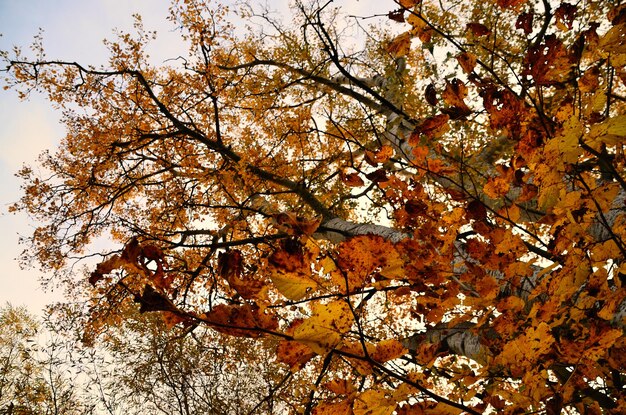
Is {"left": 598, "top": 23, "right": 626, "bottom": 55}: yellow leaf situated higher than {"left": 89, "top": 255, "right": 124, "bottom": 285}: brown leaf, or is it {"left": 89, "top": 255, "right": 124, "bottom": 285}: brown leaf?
{"left": 598, "top": 23, "right": 626, "bottom": 55}: yellow leaf

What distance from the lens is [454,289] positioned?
5.63ft

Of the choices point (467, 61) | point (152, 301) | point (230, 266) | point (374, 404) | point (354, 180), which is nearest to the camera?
point (152, 301)

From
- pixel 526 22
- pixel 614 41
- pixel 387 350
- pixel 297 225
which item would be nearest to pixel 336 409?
pixel 387 350

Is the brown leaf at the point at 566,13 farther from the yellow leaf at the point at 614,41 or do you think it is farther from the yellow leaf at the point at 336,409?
the yellow leaf at the point at 336,409

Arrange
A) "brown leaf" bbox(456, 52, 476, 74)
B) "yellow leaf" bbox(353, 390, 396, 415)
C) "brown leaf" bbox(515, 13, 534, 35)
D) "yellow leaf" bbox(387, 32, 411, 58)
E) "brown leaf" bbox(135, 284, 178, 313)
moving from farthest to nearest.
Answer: "yellow leaf" bbox(387, 32, 411, 58), "brown leaf" bbox(515, 13, 534, 35), "brown leaf" bbox(456, 52, 476, 74), "yellow leaf" bbox(353, 390, 396, 415), "brown leaf" bbox(135, 284, 178, 313)

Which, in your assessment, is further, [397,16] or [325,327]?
[397,16]

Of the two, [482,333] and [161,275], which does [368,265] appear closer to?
[161,275]

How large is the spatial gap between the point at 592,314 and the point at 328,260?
147 centimetres

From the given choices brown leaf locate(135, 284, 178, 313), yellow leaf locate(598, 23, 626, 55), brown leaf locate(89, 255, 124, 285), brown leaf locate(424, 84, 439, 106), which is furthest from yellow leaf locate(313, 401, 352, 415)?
yellow leaf locate(598, 23, 626, 55)

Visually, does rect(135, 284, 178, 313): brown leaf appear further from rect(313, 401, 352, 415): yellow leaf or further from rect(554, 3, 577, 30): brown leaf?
rect(554, 3, 577, 30): brown leaf

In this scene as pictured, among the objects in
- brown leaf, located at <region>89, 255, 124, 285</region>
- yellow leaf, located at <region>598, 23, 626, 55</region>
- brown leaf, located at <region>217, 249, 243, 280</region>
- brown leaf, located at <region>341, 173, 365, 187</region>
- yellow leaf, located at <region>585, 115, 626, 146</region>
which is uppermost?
yellow leaf, located at <region>598, 23, 626, 55</region>

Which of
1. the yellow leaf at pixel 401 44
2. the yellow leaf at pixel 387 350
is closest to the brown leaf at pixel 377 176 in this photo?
the yellow leaf at pixel 401 44

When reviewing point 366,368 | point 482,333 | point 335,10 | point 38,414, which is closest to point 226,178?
point 335,10

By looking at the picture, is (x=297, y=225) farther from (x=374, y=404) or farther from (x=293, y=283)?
(x=374, y=404)
